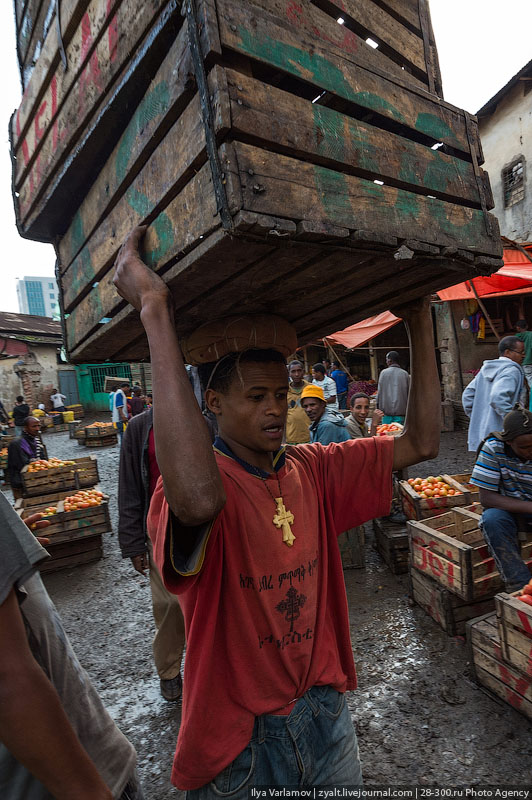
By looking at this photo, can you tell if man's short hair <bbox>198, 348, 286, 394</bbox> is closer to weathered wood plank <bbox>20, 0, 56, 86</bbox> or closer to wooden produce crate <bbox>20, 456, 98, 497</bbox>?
weathered wood plank <bbox>20, 0, 56, 86</bbox>

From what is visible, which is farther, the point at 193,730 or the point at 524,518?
the point at 524,518

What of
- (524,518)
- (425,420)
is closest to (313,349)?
(524,518)

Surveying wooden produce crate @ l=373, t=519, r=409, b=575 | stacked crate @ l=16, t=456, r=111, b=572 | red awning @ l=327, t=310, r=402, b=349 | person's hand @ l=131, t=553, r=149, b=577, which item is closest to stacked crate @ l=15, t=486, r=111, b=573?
stacked crate @ l=16, t=456, r=111, b=572

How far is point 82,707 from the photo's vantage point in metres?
1.26

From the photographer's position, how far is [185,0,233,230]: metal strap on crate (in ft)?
3.34

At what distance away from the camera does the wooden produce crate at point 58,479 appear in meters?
7.50

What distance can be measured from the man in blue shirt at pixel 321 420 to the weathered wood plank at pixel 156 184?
3652 millimetres

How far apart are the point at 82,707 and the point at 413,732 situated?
7.77ft

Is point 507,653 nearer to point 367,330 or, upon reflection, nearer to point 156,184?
point 156,184

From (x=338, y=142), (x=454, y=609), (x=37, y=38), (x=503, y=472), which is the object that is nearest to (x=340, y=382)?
(x=503, y=472)

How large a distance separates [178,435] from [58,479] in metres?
7.51

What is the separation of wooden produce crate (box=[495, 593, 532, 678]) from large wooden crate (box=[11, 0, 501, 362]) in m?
2.05

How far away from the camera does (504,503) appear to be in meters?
3.41

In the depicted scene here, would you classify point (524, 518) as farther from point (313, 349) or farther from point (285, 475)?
point (313, 349)
